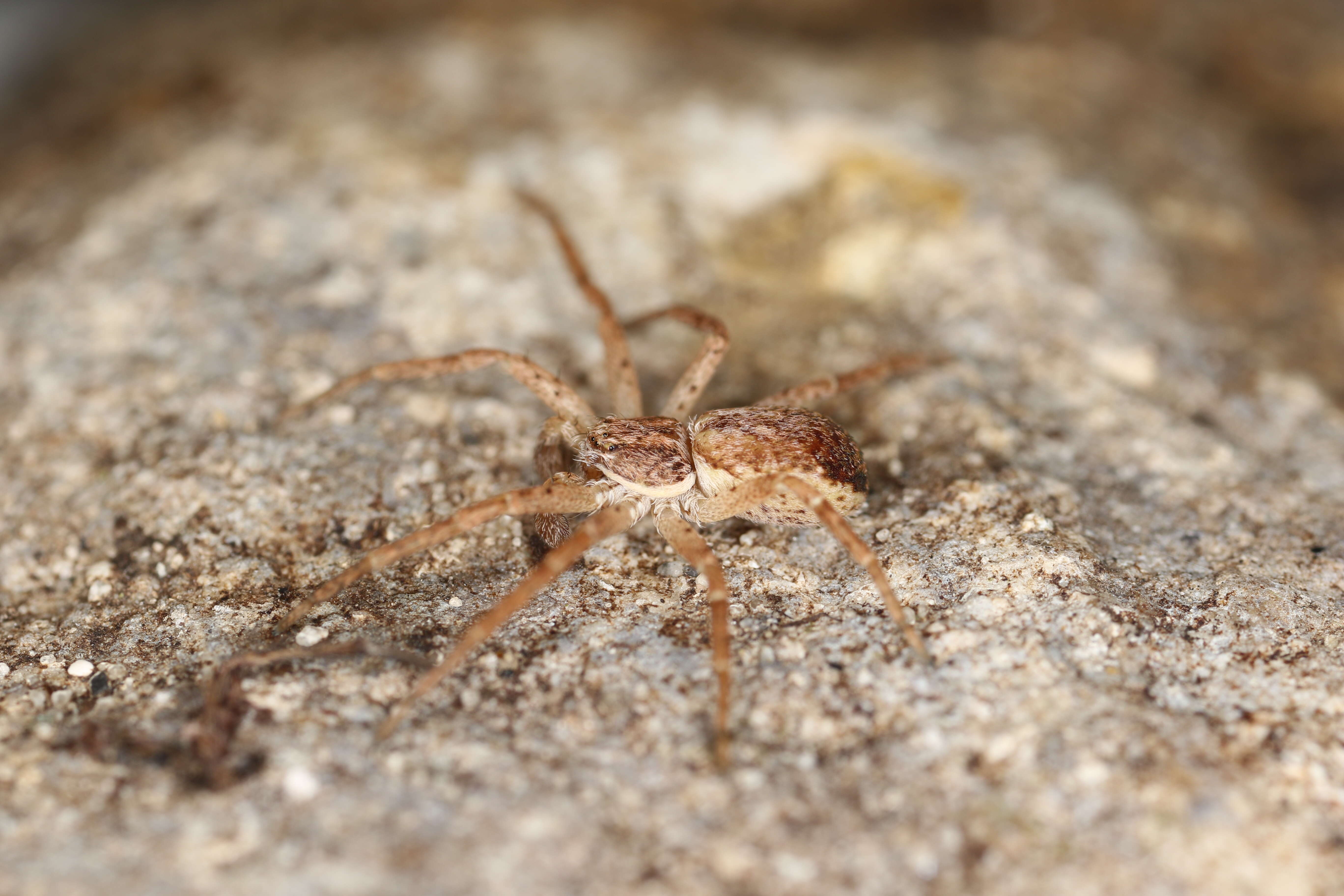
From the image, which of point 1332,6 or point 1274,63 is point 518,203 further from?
point 1332,6

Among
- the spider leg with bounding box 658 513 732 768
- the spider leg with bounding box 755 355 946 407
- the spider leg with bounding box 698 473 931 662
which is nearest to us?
the spider leg with bounding box 658 513 732 768

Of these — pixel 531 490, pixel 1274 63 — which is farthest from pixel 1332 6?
pixel 531 490

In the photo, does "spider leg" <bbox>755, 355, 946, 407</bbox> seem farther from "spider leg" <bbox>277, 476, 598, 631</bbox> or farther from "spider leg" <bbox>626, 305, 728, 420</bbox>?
"spider leg" <bbox>277, 476, 598, 631</bbox>

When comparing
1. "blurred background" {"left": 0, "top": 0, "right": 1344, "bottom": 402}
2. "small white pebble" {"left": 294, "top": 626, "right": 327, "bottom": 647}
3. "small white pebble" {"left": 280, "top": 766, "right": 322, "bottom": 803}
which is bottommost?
"small white pebble" {"left": 280, "top": 766, "right": 322, "bottom": 803}

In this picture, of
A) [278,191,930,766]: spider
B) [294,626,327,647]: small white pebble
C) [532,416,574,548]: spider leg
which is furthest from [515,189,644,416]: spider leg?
[294,626,327,647]: small white pebble

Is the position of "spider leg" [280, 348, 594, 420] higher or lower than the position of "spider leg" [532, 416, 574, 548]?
higher

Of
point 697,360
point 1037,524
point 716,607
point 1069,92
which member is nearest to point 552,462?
point 697,360
